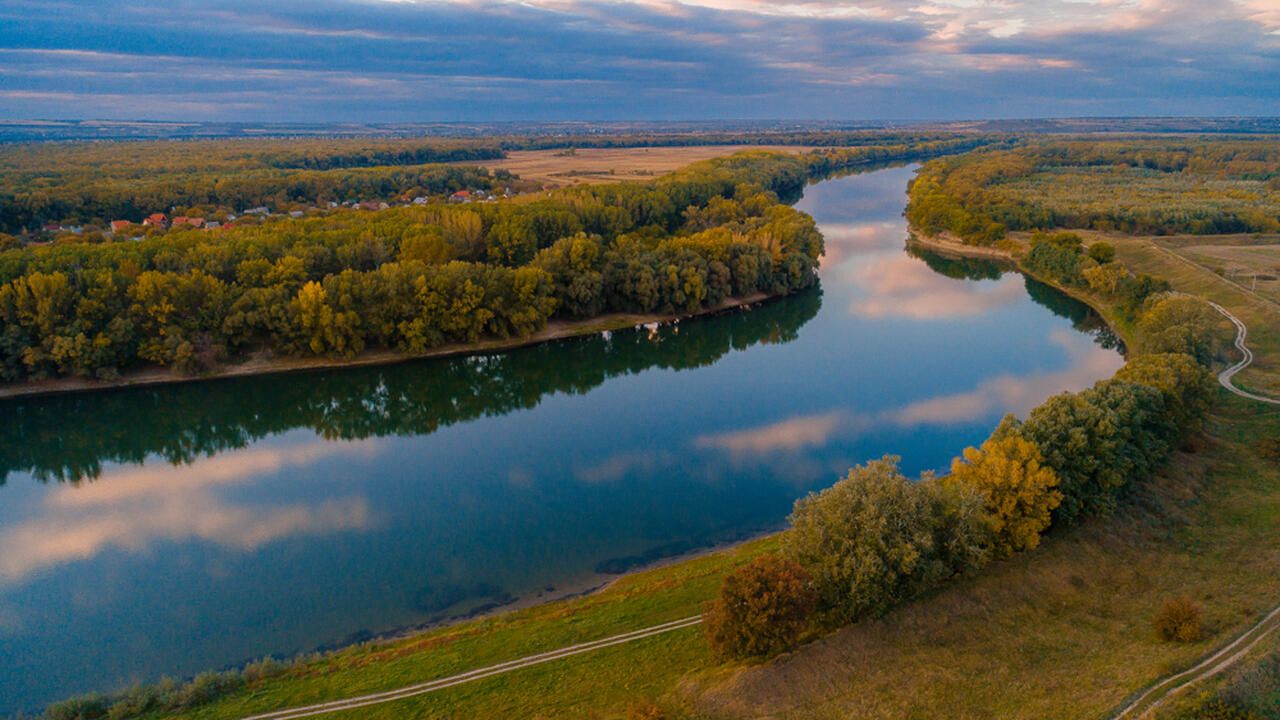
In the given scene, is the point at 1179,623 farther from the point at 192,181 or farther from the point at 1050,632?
the point at 192,181

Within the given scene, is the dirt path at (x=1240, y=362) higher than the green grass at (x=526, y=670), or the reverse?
the dirt path at (x=1240, y=362)

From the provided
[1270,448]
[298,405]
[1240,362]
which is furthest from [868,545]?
[1240,362]

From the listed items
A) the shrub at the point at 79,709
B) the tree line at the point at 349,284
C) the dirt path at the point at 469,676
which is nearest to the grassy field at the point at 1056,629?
the dirt path at the point at 469,676

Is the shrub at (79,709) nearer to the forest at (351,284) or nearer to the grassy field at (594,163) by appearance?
the forest at (351,284)

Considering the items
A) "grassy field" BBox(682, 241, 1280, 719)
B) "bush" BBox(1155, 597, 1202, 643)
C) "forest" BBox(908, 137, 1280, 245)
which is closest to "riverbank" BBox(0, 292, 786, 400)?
"grassy field" BBox(682, 241, 1280, 719)

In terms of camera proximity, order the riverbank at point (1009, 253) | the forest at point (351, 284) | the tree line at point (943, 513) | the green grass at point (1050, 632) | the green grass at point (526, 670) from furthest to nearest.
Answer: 1. the riverbank at point (1009, 253)
2. the forest at point (351, 284)
3. the green grass at point (526, 670)
4. the tree line at point (943, 513)
5. the green grass at point (1050, 632)

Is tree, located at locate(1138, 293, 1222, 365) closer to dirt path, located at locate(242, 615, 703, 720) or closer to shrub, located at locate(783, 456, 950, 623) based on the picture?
shrub, located at locate(783, 456, 950, 623)
